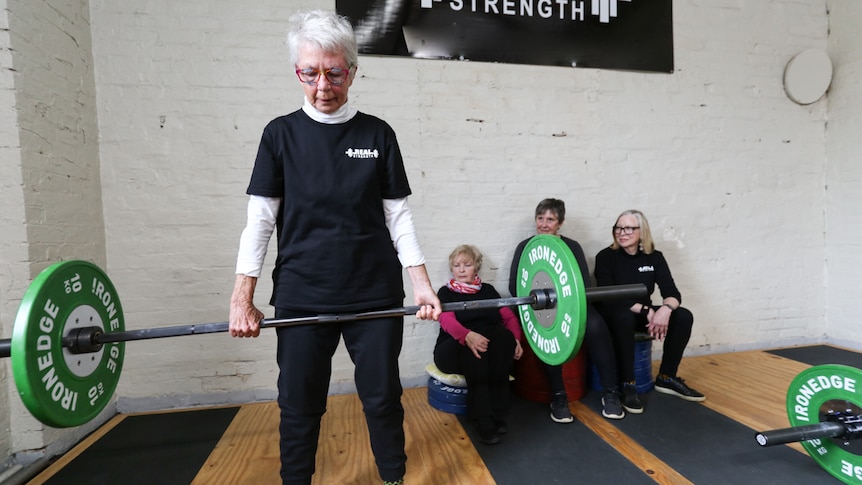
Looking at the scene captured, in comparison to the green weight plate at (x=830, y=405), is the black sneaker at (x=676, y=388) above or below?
below

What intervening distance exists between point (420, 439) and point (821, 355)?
2.80 metres

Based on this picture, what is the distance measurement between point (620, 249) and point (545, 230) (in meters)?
0.46

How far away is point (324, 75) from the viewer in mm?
1112

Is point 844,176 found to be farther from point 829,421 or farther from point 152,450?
point 152,450

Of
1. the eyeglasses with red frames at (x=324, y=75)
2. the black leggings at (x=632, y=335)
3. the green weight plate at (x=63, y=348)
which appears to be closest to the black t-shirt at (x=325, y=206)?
the eyeglasses with red frames at (x=324, y=75)

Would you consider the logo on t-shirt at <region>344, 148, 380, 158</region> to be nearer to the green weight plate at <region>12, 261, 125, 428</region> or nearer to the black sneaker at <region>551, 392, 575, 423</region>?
the green weight plate at <region>12, 261, 125, 428</region>

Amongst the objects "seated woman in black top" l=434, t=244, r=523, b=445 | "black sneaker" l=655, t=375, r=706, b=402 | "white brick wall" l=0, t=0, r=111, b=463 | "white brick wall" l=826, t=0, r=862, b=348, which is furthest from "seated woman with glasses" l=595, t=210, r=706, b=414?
"white brick wall" l=0, t=0, r=111, b=463

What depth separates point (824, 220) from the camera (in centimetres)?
304

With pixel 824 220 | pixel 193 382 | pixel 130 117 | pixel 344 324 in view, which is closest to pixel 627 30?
pixel 824 220

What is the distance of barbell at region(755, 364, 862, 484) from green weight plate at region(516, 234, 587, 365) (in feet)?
2.30

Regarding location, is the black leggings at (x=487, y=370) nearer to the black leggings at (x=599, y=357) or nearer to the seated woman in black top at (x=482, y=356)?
the seated woman in black top at (x=482, y=356)

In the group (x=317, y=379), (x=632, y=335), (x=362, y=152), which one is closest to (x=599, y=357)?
(x=632, y=335)

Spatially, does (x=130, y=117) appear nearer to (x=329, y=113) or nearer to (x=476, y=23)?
(x=329, y=113)

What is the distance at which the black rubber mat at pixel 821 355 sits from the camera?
2672mm
